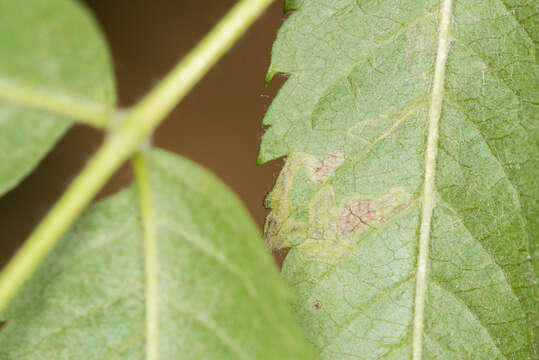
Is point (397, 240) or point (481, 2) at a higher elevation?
point (481, 2)

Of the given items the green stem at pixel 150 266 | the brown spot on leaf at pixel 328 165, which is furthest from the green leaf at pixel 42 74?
the brown spot on leaf at pixel 328 165

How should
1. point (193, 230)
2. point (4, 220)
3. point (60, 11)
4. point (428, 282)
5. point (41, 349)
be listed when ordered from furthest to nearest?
point (4, 220) < point (428, 282) < point (41, 349) < point (193, 230) < point (60, 11)

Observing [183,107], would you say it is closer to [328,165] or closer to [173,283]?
[328,165]

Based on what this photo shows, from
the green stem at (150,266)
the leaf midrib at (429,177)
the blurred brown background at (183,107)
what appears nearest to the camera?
the green stem at (150,266)

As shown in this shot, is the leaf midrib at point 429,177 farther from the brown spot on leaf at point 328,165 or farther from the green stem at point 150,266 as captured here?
the green stem at point 150,266

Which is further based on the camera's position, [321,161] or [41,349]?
[321,161]

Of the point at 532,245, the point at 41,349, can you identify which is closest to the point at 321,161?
the point at 532,245

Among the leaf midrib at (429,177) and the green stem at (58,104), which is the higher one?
the green stem at (58,104)

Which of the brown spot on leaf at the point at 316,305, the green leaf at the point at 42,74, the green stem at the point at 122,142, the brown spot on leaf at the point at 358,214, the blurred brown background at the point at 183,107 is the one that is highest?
the blurred brown background at the point at 183,107

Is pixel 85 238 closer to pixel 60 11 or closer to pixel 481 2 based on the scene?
pixel 60 11
